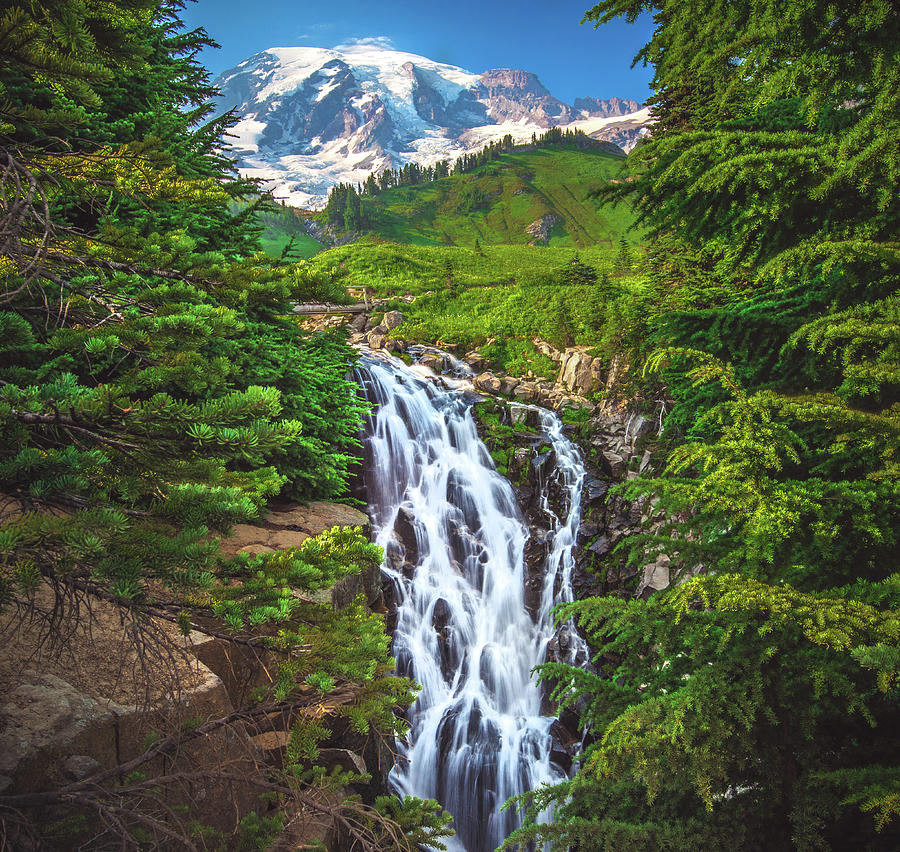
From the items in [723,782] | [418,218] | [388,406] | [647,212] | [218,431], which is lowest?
[723,782]

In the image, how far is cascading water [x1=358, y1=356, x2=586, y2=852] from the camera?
10.4 m

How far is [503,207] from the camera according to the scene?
403 feet

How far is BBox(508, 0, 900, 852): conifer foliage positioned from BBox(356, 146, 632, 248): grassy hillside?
3888 inches

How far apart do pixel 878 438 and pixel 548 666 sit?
379 cm

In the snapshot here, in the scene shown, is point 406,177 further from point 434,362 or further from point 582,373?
point 582,373

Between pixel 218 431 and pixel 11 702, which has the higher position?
pixel 218 431

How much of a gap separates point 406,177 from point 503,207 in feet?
115

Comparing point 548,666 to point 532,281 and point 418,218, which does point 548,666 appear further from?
point 418,218

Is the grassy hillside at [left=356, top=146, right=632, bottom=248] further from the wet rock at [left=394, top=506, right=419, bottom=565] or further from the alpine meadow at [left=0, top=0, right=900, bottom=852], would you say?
the alpine meadow at [left=0, top=0, right=900, bottom=852]

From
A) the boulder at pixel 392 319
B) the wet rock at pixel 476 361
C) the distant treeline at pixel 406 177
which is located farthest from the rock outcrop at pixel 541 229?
the wet rock at pixel 476 361

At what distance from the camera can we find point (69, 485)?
7.78ft

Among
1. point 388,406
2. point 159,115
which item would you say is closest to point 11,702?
point 159,115

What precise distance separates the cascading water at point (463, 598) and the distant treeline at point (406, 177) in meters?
95.4

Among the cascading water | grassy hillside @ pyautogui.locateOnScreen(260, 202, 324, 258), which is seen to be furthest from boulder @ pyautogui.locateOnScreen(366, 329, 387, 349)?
grassy hillside @ pyautogui.locateOnScreen(260, 202, 324, 258)
